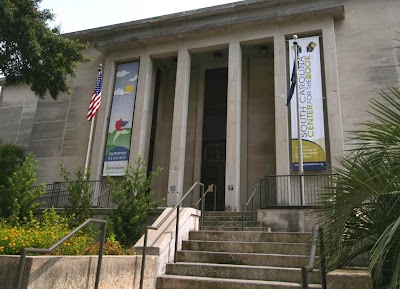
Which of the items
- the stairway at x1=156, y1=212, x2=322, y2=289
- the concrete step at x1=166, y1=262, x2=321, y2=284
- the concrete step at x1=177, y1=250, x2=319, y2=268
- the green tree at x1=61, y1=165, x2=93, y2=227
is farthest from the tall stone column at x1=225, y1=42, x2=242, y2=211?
the concrete step at x1=166, y1=262, x2=321, y2=284

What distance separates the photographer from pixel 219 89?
1934 cm

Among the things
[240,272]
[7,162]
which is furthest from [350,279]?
[7,162]

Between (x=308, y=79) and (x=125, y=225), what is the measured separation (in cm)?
997

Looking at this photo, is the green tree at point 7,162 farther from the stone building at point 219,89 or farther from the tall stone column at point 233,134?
the tall stone column at point 233,134

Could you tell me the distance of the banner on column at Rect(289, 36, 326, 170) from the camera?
1405 centimetres

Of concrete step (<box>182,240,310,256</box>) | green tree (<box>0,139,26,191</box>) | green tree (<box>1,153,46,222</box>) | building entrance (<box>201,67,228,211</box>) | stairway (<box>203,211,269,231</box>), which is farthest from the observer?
building entrance (<box>201,67,228,211</box>)

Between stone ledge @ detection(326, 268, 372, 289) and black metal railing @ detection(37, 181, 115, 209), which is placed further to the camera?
black metal railing @ detection(37, 181, 115, 209)

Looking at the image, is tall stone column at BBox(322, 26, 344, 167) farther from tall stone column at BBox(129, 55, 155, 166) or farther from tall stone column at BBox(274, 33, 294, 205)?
tall stone column at BBox(129, 55, 155, 166)

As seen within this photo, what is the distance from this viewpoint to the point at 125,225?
995 cm

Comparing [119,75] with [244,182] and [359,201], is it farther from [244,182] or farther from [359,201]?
[359,201]

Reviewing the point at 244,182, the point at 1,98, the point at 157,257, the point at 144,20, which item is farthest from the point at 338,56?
the point at 1,98

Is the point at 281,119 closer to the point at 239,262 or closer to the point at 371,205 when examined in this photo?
the point at 239,262

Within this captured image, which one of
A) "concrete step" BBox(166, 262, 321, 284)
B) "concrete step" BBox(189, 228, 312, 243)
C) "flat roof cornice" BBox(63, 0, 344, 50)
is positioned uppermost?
"flat roof cornice" BBox(63, 0, 344, 50)

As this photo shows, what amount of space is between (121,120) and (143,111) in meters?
1.31
